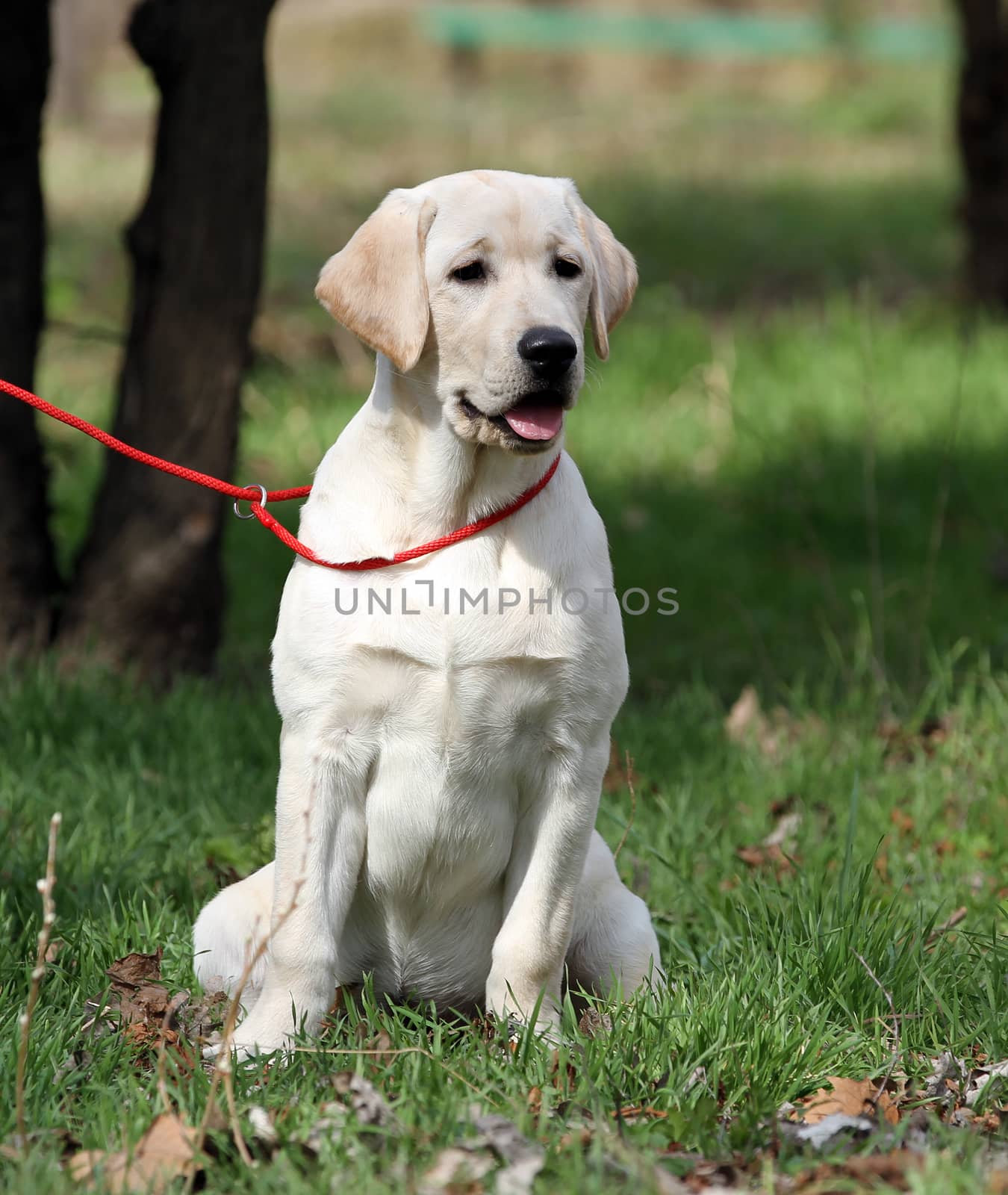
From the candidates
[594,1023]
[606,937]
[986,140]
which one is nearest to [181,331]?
[606,937]

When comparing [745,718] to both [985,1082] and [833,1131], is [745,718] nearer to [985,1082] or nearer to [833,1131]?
[985,1082]

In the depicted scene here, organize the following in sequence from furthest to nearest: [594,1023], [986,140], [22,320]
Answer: [986,140]
[22,320]
[594,1023]

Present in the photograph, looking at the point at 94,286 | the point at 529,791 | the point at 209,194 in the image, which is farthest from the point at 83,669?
the point at 94,286

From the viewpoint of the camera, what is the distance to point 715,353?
8359 mm

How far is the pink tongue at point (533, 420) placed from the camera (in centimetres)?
246

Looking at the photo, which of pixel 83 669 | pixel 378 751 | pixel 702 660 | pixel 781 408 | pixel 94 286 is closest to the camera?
pixel 378 751

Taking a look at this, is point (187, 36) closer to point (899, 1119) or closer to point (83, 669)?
point (83, 669)

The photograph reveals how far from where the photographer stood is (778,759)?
4156 millimetres

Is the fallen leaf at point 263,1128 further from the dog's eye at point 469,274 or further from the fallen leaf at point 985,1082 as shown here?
the dog's eye at point 469,274

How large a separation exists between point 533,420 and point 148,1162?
4.29 ft

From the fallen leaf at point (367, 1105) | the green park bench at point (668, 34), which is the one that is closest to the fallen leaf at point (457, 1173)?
the fallen leaf at point (367, 1105)

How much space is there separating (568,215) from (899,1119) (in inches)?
64.3

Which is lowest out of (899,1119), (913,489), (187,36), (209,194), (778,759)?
(899,1119)

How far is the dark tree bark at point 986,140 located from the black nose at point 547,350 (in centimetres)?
789
